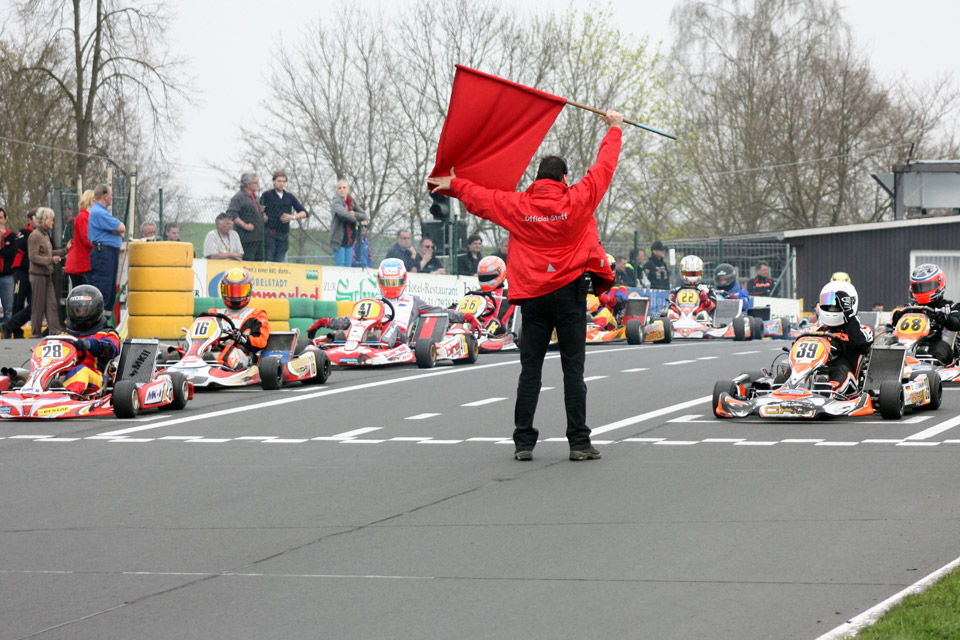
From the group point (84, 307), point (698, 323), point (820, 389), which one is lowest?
point (820, 389)

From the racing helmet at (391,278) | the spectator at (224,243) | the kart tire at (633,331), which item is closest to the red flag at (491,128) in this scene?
the racing helmet at (391,278)

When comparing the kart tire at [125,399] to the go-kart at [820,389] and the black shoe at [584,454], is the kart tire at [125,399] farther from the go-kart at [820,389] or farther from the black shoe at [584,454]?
the go-kart at [820,389]

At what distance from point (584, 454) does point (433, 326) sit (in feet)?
30.7

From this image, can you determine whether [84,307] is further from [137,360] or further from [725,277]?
[725,277]

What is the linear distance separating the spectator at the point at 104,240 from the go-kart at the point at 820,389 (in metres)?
8.91

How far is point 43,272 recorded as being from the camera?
18.4 m

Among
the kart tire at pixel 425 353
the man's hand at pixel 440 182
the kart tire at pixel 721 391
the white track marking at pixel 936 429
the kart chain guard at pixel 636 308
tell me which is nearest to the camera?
the man's hand at pixel 440 182

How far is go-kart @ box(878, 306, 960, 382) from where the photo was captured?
1462cm

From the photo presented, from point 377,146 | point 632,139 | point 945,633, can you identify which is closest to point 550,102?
point 945,633

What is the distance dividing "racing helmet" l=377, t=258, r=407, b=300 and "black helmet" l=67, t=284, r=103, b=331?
6553 mm

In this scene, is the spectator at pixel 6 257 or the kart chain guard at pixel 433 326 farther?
the spectator at pixel 6 257

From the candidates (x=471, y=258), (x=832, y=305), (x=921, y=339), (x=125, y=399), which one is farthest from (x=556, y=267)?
(x=471, y=258)

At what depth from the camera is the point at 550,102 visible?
983cm

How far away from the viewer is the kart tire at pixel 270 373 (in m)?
14.8
